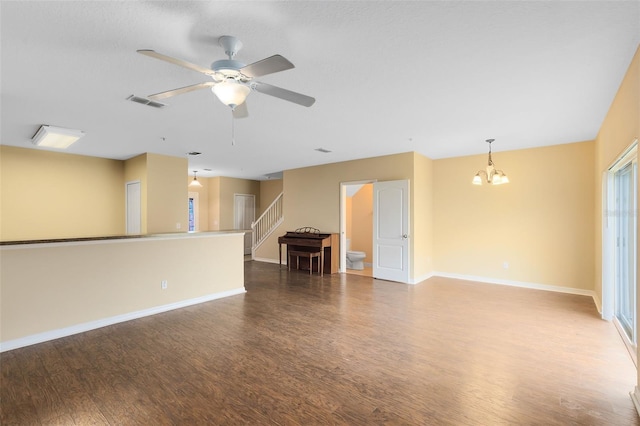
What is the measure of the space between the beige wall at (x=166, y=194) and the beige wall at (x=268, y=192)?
4073 millimetres

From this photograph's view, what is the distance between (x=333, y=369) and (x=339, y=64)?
2569 millimetres

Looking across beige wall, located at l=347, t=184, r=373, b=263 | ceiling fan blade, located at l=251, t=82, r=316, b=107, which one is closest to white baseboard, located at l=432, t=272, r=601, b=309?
beige wall, located at l=347, t=184, r=373, b=263

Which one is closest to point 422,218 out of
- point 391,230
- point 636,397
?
point 391,230

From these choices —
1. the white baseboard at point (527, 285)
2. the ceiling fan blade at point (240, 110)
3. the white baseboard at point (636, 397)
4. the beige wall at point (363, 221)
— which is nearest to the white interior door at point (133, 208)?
the ceiling fan blade at point (240, 110)

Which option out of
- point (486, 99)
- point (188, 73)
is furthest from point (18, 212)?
point (486, 99)

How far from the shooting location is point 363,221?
809 centimetres

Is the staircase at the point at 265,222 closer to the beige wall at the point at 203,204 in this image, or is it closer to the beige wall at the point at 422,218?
the beige wall at the point at 203,204

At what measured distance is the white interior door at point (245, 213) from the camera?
9.89 meters

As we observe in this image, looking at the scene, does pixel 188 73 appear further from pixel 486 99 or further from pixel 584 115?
pixel 584 115

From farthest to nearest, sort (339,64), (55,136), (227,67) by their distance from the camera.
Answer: (55,136), (339,64), (227,67)

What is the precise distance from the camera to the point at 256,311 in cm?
409

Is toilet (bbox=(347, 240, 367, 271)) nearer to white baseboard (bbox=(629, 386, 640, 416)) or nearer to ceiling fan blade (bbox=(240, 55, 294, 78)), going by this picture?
white baseboard (bbox=(629, 386, 640, 416))

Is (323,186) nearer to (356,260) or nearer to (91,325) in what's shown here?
(356,260)

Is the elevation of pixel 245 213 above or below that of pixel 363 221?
above
